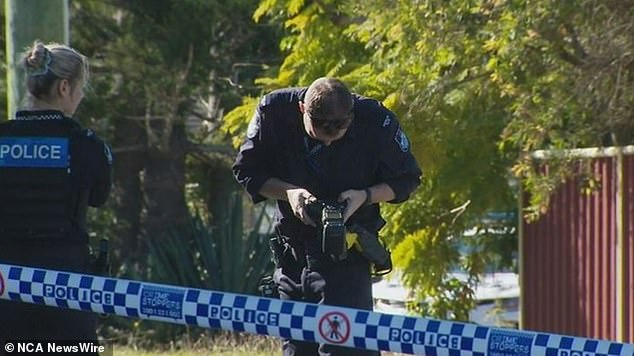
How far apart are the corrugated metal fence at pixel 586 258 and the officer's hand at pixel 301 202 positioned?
4743 mm

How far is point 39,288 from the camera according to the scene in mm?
4480

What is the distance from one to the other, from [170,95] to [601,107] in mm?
8788

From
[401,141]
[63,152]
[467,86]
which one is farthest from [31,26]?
[467,86]

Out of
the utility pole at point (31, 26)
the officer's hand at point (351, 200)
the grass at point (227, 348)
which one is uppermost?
the utility pole at point (31, 26)

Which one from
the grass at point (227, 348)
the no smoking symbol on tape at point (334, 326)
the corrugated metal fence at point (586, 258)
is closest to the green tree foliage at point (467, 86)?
the corrugated metal fence at point (586, 258)

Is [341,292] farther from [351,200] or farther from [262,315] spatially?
[262,315]

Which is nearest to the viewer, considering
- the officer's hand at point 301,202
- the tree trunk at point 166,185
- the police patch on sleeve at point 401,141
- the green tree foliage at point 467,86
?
the officer's hand at point 301,202

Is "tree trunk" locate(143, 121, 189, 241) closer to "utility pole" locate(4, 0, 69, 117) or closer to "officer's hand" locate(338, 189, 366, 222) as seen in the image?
"utility pole" locate(4, 0, 69, 117)

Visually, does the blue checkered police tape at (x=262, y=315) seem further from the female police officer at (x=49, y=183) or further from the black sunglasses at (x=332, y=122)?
the black sunglasses at (x=332, y=122)

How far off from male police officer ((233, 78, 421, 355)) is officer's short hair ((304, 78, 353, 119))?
108mm

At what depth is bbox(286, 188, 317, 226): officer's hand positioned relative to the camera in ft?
15.6

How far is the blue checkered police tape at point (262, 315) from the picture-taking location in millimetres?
4188

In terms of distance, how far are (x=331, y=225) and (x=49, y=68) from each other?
1.17 metres

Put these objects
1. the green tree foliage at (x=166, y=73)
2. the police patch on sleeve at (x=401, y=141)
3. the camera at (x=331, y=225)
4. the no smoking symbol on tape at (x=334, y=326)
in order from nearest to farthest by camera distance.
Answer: the no smoking symbol on tape at (x=334, y=326)
the camera at (x=331, y=225)
the police patch on sleeve at (x=401, y=141)
the green tree foliage at (x=166, y=73)
